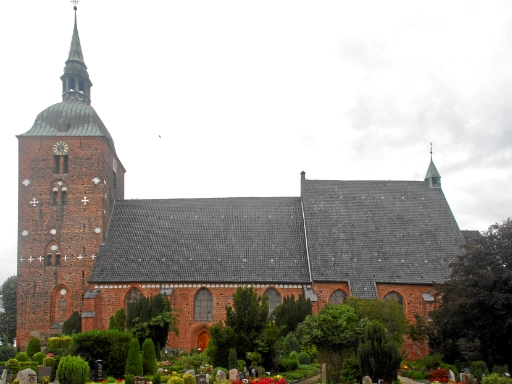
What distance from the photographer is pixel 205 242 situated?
4097 cm

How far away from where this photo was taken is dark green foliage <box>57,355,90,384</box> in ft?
71.5

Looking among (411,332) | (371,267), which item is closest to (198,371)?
(411,332)

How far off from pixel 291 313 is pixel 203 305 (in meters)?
6.70

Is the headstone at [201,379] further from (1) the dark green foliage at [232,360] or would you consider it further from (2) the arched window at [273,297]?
(2) the arched window at [273,297]

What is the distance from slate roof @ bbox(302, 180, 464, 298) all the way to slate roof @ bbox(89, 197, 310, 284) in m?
1.54

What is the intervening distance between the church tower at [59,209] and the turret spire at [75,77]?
107mm

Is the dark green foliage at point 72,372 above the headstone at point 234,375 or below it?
above

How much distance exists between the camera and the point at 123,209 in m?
42.8

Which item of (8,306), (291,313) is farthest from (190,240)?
(8,306)

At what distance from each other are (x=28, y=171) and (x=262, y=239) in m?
16.5

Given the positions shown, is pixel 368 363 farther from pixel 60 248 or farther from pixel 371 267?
pixel 60 248

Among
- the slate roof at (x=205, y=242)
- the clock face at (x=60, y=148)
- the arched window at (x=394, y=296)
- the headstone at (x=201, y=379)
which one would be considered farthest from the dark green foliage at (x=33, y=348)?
the arched window at (x=394, y=296)

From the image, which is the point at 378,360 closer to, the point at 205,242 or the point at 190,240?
the point at 205,242

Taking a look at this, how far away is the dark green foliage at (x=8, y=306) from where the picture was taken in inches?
2140
